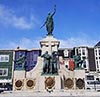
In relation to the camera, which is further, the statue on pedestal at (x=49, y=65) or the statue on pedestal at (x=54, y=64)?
the statue on pedestal at (x=54, y=64)

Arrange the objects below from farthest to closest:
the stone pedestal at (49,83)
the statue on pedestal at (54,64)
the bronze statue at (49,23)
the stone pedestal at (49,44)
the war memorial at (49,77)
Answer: the bronze statue at (49,23) → the stone pedestal at (49,44) → the statue on pedestal at (54,64) → the stone pedestal at (49,83) → the war memorial at (49,77)

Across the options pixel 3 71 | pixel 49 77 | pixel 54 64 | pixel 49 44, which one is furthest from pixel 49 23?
pixel 3 71

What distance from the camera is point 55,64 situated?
30.8 m

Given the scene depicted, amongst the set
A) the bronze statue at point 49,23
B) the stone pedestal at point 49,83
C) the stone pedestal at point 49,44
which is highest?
the bronze statue at point 49,23

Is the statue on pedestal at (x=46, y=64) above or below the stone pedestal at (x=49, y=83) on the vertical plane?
above

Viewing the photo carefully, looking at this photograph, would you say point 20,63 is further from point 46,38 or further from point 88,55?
point 88,55

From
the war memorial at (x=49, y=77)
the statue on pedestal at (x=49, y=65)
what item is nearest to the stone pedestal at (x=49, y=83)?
the war memorial at (x=49, y=77)

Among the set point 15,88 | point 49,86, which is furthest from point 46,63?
point 15,88

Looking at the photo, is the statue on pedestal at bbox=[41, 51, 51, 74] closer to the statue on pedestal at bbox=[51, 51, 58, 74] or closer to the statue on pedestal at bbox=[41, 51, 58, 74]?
the statue on pedestal at bbox=[41, 51, 58, 74]

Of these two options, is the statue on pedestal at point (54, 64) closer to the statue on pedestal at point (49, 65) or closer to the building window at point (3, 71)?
the statue on pedestal at point (49, 65)

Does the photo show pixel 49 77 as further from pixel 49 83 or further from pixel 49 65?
pixel 49 65

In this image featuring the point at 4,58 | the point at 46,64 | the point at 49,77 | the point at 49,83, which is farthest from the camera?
the point at 4,58

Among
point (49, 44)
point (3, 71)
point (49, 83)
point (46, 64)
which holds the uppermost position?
point (49, 44)

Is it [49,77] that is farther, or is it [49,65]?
[49,65]
